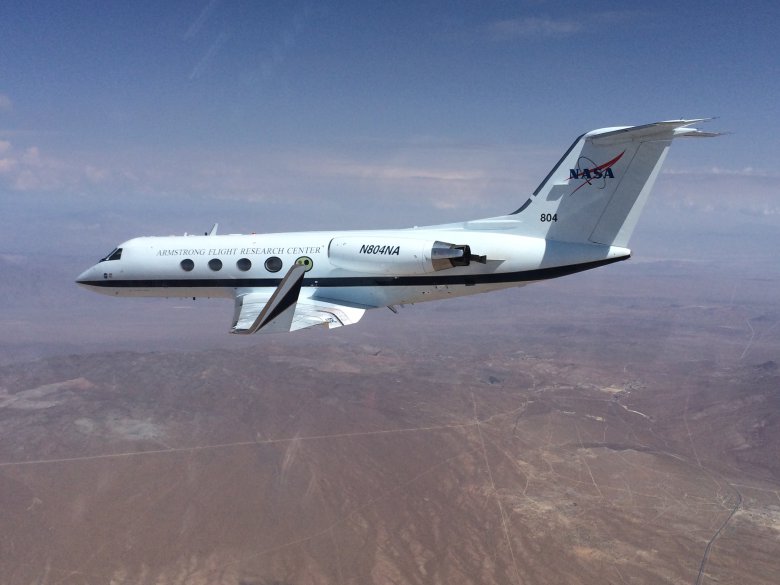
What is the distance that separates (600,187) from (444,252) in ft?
23.5

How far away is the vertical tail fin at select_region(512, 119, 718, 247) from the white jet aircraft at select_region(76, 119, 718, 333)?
4 cm

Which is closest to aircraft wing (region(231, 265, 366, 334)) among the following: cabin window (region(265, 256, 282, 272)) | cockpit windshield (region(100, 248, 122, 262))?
cabin window (region(265, 256, 282, 272))

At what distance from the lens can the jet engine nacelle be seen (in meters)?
26.3

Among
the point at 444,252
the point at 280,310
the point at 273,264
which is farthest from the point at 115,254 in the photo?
the point at 444,252

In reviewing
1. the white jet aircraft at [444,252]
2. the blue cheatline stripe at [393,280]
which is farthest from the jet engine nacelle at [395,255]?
the blue cheatline stripe at [393,280]

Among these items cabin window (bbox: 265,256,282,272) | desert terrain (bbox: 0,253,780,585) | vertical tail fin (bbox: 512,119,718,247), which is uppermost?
vertical tail fin (bbox: 512,119,718,247)

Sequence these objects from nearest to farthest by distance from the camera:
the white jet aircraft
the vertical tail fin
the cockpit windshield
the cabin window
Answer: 1. the vertical tail fin
2. the white jet aircraft
3. the cabin window
4. the cockpit windshield

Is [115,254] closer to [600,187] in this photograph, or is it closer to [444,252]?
[444,252]

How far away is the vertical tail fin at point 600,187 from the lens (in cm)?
2391

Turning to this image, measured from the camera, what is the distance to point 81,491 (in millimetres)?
143750

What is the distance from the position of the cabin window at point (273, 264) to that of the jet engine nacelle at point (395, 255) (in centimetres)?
278

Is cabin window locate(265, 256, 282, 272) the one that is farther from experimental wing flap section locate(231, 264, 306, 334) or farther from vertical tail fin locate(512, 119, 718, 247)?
vertical tail fin locate(512, 119, 718, 247)

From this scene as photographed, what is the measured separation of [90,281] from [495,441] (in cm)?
15170

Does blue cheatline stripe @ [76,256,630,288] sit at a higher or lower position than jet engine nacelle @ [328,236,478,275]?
lower
